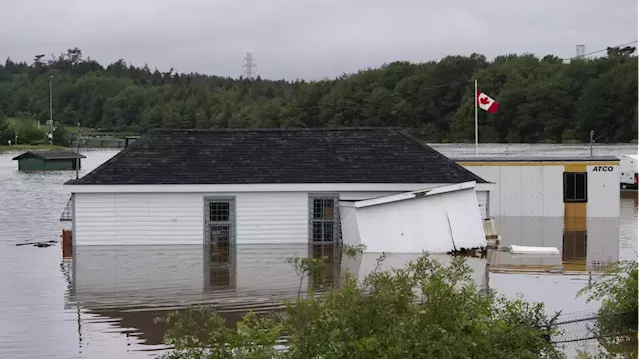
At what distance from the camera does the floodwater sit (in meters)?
18.1

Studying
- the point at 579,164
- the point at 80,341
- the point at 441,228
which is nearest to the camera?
the point at 80,341

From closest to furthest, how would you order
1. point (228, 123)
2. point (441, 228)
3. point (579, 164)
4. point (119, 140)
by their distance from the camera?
point (441, 228) < point (579, 164) < point (228, 123) < point (119, 140)

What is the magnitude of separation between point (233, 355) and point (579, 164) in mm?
26317

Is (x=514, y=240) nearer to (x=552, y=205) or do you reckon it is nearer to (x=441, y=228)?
(x=441, y=228)

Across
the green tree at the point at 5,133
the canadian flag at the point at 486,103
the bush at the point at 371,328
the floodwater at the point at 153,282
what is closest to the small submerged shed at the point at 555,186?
the floodwater at the point at 153,282

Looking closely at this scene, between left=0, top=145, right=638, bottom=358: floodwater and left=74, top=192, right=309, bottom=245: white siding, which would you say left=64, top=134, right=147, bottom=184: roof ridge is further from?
left=0, top=145, right=638, bottom=358: floodwater

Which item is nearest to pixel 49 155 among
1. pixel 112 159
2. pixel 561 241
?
pixel 112 159

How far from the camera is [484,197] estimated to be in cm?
3112

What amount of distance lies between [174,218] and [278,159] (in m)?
3.46

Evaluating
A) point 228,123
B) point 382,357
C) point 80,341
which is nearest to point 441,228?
point 80,341

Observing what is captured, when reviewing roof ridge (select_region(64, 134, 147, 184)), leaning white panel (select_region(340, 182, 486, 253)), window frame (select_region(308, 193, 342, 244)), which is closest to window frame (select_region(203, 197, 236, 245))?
window frame (select_region(308, 193, 342, 244))

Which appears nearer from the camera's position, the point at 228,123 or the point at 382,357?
the point at 382,357

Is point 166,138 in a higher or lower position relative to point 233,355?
higher

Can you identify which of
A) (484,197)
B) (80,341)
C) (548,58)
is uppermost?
(548,58)
